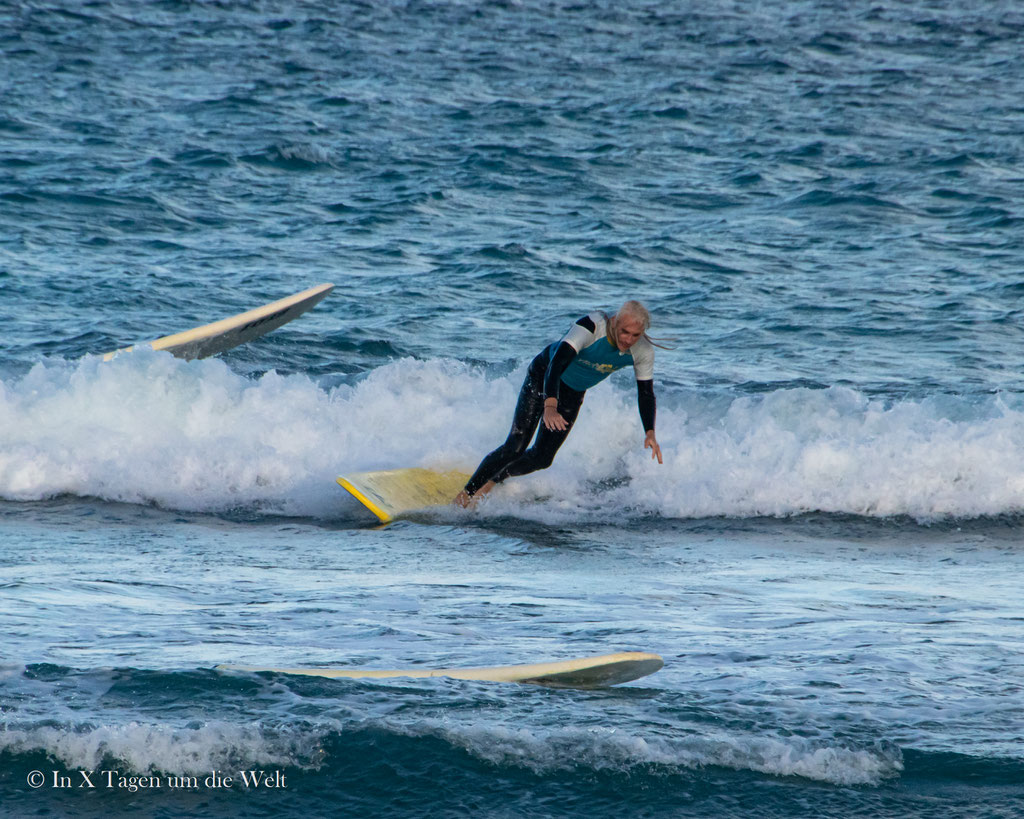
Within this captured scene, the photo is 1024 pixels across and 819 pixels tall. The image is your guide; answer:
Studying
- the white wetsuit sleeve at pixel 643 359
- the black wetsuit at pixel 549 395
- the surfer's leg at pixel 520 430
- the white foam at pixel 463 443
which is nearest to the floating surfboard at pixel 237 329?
the white foam at pixel 463 443

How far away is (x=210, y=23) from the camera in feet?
84.2

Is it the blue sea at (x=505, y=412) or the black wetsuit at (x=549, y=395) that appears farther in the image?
the black wetsuit at (x=549, y=395)

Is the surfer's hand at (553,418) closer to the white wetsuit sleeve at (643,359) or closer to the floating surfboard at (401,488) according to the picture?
the white wetsuit sleeve at (643,359)

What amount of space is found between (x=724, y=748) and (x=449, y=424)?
684 centimetres

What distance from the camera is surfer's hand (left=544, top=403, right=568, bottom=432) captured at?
24.5 feet

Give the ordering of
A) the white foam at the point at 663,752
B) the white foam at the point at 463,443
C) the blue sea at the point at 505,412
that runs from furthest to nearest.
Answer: the white foam at the point at 463,443 → the blue sea at the point at 505,412 → the white foam at the point at 663,752

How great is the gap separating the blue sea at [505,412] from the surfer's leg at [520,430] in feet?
0.95

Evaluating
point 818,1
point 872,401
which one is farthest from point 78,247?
point 818,1

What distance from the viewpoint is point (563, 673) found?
4465 millimetres

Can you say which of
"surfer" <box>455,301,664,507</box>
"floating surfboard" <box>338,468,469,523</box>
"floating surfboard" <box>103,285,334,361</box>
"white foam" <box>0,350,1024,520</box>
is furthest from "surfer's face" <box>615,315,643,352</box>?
"floating surfboard" <box>103,285,334,361</box>

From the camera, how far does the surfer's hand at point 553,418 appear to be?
7.46 metres

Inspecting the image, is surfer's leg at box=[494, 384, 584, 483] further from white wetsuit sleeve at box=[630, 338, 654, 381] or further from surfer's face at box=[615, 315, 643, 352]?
surfer's face at box=[615, 315, 643, 352]

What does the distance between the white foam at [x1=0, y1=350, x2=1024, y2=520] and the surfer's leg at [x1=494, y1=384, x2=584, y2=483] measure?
392 mm

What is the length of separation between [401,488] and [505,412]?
2020 millimetres
